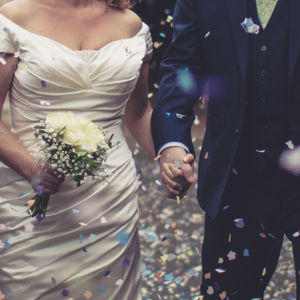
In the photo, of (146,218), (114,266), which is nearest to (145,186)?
(146,218)

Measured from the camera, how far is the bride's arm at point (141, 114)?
11.7 feet

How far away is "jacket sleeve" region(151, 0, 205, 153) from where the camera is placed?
3213 mm

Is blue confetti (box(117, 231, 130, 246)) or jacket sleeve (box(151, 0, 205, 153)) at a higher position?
jacket sleeve (box(151, 0, 205, 153))

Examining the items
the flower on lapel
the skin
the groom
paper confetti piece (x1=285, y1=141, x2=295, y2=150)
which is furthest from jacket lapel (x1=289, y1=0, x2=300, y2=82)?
the flower on lapel

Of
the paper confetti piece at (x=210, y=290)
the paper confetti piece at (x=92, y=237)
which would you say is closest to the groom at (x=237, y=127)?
the paper confetti piece at (x=210, y=290)

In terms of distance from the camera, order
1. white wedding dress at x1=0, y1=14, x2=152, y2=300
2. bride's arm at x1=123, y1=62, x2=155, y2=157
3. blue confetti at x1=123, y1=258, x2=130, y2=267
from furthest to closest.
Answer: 1. bride's arm at x1=123, y1=62, x2=155, y2=157
2. blue confetti at x1=123, y1=258, x2=130, y2=267
3. white wedding dress at x1=0, y1=14, x2=152, y2=300

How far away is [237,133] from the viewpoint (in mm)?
3137

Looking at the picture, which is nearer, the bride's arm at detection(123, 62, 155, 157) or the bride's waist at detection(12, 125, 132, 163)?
the bride's waist at detection(12, 125, 132, 163)

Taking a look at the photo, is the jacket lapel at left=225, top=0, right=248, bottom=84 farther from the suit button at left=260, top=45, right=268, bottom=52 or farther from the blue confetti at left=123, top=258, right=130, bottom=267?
the blue confetti at left=123, top=258, right=130, bottom=267

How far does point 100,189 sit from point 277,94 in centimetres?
92

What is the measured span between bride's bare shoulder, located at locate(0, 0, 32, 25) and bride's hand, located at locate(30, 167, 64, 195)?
2.21ft

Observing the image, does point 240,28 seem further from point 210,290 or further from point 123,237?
point 210,290

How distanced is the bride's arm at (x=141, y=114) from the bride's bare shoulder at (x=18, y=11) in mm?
688

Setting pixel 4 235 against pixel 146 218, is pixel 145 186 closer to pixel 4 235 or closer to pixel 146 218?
pixel 146 218
